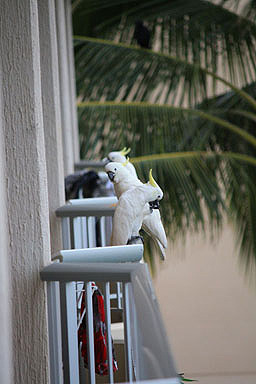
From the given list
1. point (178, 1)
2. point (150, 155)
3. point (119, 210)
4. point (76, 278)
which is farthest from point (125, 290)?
point (178, 1)

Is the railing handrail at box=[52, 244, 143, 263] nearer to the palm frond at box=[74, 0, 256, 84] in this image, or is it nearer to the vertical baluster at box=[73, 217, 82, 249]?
the vertical baluster at box=[73, 217, 82, 249]

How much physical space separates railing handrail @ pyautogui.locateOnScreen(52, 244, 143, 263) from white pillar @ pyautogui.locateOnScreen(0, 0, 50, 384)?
0.06m

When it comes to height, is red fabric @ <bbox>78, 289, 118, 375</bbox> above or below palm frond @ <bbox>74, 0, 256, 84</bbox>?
below

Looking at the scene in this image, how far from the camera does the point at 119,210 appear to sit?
5.63 feet

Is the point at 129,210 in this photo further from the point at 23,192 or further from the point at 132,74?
the point at 132,74

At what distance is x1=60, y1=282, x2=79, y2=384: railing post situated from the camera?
1.47 m

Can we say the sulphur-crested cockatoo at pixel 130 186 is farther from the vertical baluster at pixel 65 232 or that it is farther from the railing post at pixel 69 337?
the vertical baluster at pixel 65 232

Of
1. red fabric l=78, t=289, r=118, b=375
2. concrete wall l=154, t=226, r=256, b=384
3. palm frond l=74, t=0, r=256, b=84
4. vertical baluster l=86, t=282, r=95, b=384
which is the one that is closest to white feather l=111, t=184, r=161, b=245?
red fabric l=78, t=289, r=118, b=375

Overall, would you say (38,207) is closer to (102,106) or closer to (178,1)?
(102,106)

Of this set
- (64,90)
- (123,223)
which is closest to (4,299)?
(123,223)

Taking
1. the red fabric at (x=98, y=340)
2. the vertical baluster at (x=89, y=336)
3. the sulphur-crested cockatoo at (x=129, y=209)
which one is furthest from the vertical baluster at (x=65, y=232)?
the vertical baluster at (x=89, y=336)

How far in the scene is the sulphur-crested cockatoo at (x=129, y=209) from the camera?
170cm

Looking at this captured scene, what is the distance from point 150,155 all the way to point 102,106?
60 centimetres

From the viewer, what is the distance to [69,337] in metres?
1.48
